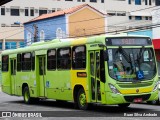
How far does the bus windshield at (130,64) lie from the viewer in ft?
56.4

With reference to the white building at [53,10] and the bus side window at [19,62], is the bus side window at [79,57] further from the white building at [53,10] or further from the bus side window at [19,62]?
the white building at [53,10]

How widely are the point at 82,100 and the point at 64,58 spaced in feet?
7.40

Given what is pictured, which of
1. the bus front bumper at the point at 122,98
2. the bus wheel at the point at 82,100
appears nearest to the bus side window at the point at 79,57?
the bus wheel at the point at 82,100

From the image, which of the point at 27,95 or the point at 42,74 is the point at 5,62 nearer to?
the point at 27,95

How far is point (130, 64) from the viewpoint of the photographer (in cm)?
1739

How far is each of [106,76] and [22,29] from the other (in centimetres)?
4947

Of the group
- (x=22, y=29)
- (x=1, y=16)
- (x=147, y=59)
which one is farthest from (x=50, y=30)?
(x=147, y=59)

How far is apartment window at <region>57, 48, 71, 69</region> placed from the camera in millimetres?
19739

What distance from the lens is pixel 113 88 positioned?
17.0 m

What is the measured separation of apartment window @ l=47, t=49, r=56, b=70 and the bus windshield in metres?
4.38

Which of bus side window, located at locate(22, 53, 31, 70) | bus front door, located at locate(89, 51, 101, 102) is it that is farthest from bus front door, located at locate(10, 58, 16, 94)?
bus front door, located at locate(89, 51, 101, 102)

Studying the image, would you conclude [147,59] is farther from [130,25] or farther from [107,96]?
[130,25]

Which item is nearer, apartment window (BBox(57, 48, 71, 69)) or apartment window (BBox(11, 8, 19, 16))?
apartment window (BBox(57, 48, 71, 69))

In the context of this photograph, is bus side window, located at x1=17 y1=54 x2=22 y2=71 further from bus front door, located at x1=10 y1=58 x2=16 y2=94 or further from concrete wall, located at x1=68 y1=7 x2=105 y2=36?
concrete wall, located at x1=68 y1=7 x2=105 y2=36
